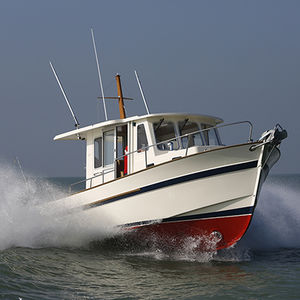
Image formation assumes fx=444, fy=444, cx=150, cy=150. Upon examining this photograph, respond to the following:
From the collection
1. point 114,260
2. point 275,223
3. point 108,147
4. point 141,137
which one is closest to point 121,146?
point 108,147

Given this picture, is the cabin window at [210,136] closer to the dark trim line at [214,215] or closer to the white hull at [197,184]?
the white hull at [197,184]

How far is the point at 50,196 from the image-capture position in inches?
472

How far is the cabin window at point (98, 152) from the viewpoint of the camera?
36.3 ft

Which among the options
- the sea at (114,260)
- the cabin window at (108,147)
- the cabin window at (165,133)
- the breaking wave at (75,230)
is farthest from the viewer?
the cabin window at (108,147)

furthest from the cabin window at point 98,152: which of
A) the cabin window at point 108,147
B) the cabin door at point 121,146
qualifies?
the cabin door at point 121,146

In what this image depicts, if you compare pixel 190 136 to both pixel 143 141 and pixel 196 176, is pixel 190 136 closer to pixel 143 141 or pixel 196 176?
pixel 143 141

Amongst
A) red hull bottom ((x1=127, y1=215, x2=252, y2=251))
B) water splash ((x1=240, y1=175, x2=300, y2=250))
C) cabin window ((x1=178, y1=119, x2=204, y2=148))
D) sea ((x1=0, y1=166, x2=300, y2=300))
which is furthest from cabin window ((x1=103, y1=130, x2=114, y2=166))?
water splash ((x1=240, y1=175, x2=300, y2=250))

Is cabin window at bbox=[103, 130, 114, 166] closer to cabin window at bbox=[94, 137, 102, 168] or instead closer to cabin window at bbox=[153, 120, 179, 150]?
cabin window at bbox=[94, 137, 102, 168]

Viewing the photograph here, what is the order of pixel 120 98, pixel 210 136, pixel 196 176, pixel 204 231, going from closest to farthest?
pixel 196 176, pixel 204 231, pixel 210 136, pixel 120 98

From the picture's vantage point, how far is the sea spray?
34.3 feet

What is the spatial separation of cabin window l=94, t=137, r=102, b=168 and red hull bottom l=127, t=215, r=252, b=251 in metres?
2.25

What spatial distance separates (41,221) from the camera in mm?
11125

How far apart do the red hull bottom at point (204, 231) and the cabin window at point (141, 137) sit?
1.83 meters

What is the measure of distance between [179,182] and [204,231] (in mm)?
1206
